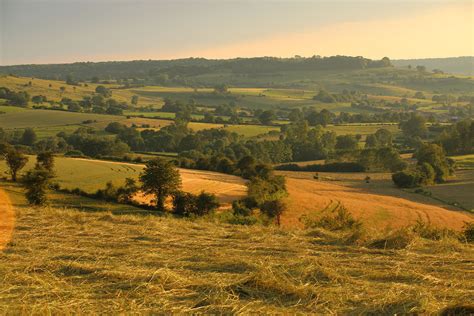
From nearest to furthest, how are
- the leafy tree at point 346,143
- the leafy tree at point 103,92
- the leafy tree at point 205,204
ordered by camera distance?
1. the leafy tree at point 205,204
2. the leafy tree at point 346,143
3. the leafy tree at point 103,92

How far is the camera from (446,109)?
161 meters

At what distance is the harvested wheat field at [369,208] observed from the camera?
39.9 metres

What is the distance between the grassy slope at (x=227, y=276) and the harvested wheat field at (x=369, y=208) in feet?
79.9

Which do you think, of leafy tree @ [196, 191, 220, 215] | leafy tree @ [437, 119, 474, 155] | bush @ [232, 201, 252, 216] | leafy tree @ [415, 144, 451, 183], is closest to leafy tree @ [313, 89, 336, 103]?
leafy tree @ [437, 119, 474, 155]

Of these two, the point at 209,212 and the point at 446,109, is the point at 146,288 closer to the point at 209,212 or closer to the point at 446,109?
the point at 209,212

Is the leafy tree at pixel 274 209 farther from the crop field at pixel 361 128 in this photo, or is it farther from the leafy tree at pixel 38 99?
the leafy tree at pixel 38 99

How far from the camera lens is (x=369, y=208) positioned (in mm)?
45594

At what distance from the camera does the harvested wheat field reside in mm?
39906

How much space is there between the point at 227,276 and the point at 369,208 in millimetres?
38743

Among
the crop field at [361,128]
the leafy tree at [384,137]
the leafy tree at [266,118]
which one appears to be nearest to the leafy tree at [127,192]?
the leafy tree at [384,137]

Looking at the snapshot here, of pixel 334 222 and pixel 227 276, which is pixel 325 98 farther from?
→ pixel 227 276

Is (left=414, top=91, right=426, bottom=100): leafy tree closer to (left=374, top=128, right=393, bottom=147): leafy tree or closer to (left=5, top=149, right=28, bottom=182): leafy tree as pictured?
(left=374, top=128, right=393, bottom=147): leafy tree

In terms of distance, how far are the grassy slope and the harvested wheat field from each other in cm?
2435

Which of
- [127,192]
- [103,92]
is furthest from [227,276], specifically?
[103,92]
